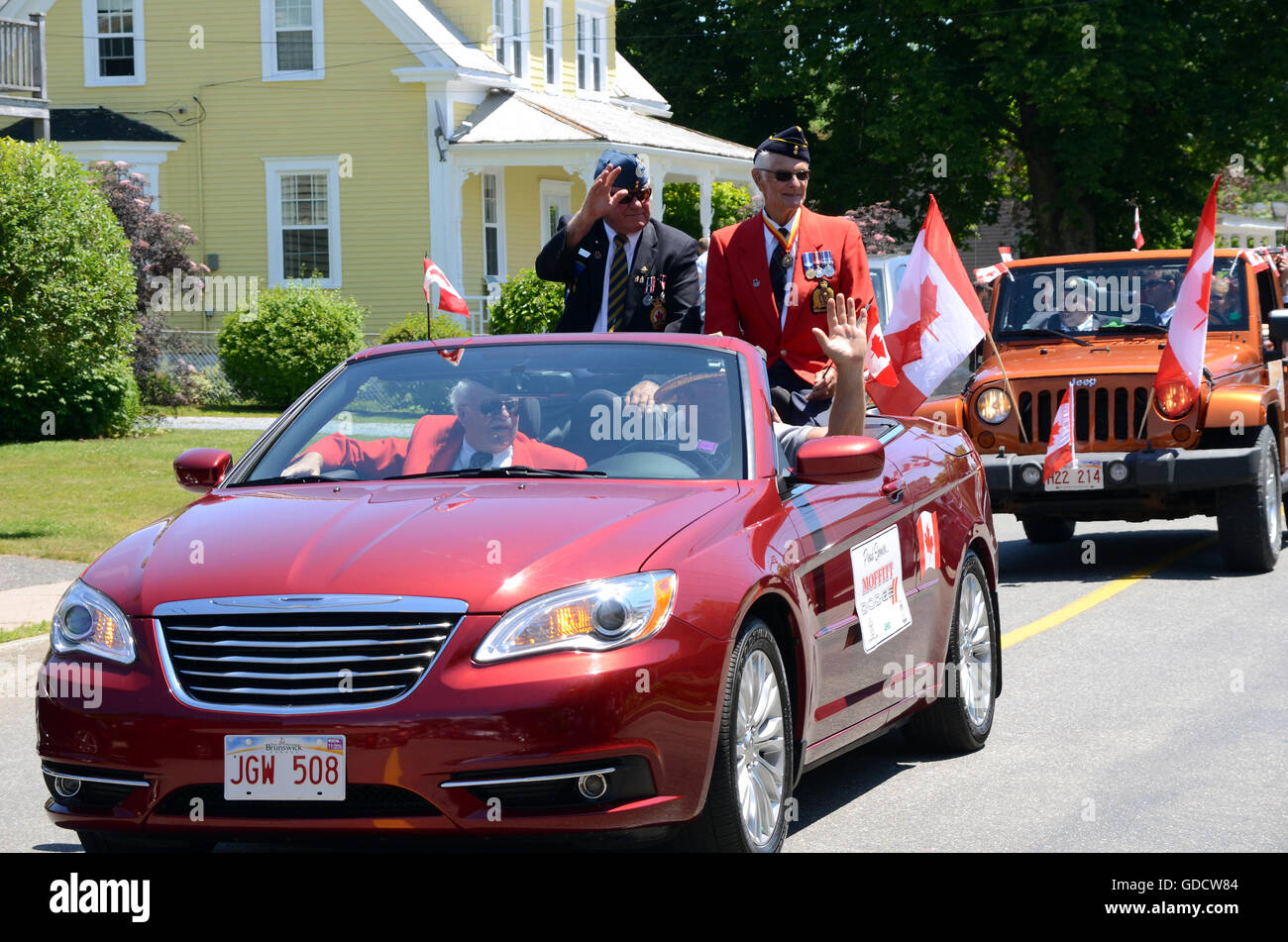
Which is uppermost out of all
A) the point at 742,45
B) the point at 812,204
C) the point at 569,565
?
the point at 742,45

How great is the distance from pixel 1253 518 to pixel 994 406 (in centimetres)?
183

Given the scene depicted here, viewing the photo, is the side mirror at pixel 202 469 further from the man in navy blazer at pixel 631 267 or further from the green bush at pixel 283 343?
the green bush at pixel 283 343

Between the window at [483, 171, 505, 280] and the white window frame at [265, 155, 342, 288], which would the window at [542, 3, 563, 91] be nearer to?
the window at [483, 171, 505, 280]

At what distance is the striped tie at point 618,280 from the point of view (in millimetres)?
8469

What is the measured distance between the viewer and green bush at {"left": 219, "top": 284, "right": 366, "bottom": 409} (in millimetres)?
28250

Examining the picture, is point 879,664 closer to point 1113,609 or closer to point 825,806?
point 825,806

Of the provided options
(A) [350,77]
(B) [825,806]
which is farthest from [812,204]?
(B) [825,806]

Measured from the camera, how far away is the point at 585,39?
38969mm

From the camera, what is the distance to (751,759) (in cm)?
535

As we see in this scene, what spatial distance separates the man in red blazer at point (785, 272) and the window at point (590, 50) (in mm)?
30941

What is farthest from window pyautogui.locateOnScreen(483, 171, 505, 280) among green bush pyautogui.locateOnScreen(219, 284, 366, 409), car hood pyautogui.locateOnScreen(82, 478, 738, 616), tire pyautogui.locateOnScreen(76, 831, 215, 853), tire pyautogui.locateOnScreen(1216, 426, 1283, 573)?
tire pyautogui.locateOnScreen(76, 831, 215, 853)

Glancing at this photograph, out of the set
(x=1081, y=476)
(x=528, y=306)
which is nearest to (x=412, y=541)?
(x=1081, y=476)

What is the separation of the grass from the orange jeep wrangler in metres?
5.95

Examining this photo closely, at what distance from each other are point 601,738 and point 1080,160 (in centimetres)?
3794
